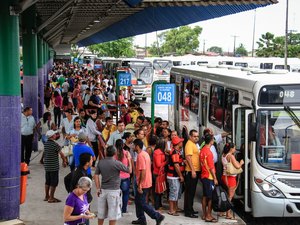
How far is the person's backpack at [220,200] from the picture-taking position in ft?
33.2

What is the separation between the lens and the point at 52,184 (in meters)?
11.0

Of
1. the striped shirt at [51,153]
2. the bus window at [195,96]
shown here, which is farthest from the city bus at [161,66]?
the striped shirt at [51,153]

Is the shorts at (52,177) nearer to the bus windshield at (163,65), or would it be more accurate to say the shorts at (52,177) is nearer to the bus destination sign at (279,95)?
the bus destination sign at (279,95)

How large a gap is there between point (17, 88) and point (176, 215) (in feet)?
13.0

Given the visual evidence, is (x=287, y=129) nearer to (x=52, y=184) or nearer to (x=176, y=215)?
(x=176, y=215)

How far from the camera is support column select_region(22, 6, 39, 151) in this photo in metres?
17.9

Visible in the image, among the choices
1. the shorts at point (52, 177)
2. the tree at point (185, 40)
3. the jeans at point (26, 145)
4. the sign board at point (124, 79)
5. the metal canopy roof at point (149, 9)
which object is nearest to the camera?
the shorts at point (52, 177)

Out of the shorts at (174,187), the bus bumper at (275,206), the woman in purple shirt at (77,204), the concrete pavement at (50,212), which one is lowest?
the concrete pavement at (50,212)

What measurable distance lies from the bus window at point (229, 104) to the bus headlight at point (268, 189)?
195 centimetres

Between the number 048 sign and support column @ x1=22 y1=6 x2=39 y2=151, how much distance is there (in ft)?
18.4

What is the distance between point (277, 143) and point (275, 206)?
3.78 feet

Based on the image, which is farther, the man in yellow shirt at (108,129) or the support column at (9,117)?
the man in yellow shirt at (108,129)

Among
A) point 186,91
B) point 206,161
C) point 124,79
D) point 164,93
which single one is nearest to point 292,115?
point 206,161

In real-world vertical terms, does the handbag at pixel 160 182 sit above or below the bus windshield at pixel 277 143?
below
